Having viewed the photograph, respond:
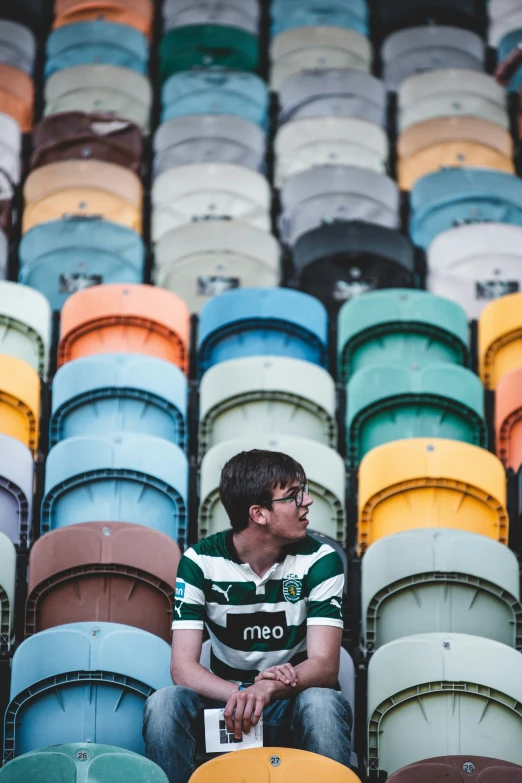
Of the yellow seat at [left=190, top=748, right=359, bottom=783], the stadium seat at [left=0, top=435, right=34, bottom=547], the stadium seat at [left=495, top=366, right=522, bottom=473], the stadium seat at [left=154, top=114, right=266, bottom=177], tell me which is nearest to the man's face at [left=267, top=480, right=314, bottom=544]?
the yellow seat at [left=190, top=748, right=359, bottom=783]

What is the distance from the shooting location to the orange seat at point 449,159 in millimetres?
6633

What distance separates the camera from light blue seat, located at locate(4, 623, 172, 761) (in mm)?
3285

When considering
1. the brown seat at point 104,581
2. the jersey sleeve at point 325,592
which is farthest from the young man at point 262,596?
the brown seat at point 104,581

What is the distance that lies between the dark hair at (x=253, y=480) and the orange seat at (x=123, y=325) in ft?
6.36

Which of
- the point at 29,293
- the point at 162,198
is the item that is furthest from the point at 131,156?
the point at 29,293

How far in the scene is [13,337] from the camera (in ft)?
16.3

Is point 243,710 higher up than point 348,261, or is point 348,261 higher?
point 348,261

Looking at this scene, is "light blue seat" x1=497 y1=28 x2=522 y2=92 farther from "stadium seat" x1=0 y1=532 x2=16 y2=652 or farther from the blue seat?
"stadium seat" x1=0 y1=532 x2=16 y2=652

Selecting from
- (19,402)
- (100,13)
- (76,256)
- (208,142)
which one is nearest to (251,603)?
(19,402)

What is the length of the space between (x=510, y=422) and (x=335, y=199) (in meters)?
2.05

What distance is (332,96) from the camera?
6.95m

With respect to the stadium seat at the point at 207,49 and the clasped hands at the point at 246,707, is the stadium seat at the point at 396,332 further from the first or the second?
the stadium seat at the point at 207,49

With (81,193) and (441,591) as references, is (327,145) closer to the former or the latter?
(81,193)

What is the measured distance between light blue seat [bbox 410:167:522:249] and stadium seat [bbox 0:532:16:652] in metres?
3.07
